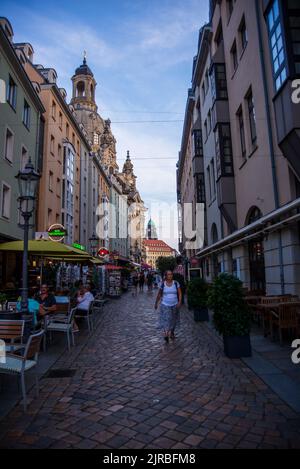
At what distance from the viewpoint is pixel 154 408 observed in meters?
4.30

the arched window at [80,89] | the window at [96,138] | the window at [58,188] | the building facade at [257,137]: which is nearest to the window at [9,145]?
the window at [58,188]

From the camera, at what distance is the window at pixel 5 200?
1633cm

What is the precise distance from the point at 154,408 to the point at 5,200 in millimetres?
14943

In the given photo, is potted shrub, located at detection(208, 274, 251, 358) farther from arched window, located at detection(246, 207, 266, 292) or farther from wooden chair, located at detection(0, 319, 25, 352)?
arched window, located at detection(246, 207, 266, 292)

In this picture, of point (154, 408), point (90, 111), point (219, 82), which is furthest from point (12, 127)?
point (90, 111)

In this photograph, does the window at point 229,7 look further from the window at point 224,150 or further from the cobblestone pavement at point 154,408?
the cobblestone pavement at point 154,408

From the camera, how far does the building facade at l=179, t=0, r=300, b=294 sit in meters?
9.13

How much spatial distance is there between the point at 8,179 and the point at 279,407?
1604cm

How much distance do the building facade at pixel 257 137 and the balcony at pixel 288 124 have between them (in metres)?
0.02

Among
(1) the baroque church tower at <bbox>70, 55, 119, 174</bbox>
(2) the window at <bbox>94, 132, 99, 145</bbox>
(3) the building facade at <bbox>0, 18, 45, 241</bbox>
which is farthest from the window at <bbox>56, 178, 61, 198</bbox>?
(2) the window at <bbox>94, 132, 99, 145</bbox>

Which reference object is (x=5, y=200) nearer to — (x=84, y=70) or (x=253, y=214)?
(x=253, y=214)
